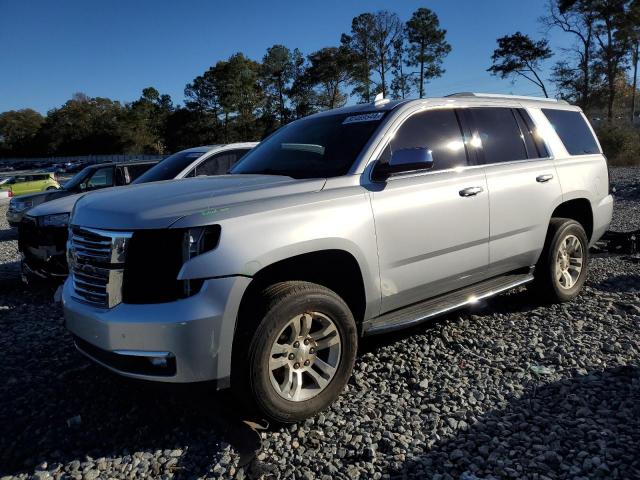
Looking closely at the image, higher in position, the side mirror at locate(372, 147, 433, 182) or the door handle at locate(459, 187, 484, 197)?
the side mirror at locate(372, 147, 433, 182)

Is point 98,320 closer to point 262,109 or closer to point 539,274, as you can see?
point 539,274

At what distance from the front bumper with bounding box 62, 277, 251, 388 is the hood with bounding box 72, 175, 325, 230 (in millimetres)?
435

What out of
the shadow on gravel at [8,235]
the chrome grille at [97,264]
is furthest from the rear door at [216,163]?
the shadow on gravel at [8,235]

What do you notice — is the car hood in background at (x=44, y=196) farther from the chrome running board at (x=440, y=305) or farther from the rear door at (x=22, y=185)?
the rear door at (x=22, y=185)

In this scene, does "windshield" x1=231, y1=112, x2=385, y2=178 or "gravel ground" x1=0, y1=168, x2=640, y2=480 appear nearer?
"gravel ground" x1=0, y1=168, x2=640, y2=480

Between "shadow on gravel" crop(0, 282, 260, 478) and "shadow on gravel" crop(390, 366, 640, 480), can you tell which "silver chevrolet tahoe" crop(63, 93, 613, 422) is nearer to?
"shadow on gravel" crop(0, 282, 260, 478)

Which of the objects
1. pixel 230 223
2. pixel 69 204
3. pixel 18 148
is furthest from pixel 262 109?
pixel 18 148

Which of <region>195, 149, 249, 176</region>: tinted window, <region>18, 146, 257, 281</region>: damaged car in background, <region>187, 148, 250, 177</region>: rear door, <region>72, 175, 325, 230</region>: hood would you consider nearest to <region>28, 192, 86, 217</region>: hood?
<region>18, 146, 257, 281</region>: damaged car in background

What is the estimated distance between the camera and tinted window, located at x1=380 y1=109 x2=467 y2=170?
3766mm

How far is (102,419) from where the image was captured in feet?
10.6

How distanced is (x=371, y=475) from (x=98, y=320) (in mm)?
1648

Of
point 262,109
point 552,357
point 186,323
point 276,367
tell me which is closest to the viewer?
point 186,323

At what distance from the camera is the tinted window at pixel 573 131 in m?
5.05

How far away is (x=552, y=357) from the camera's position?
384 centimetres
